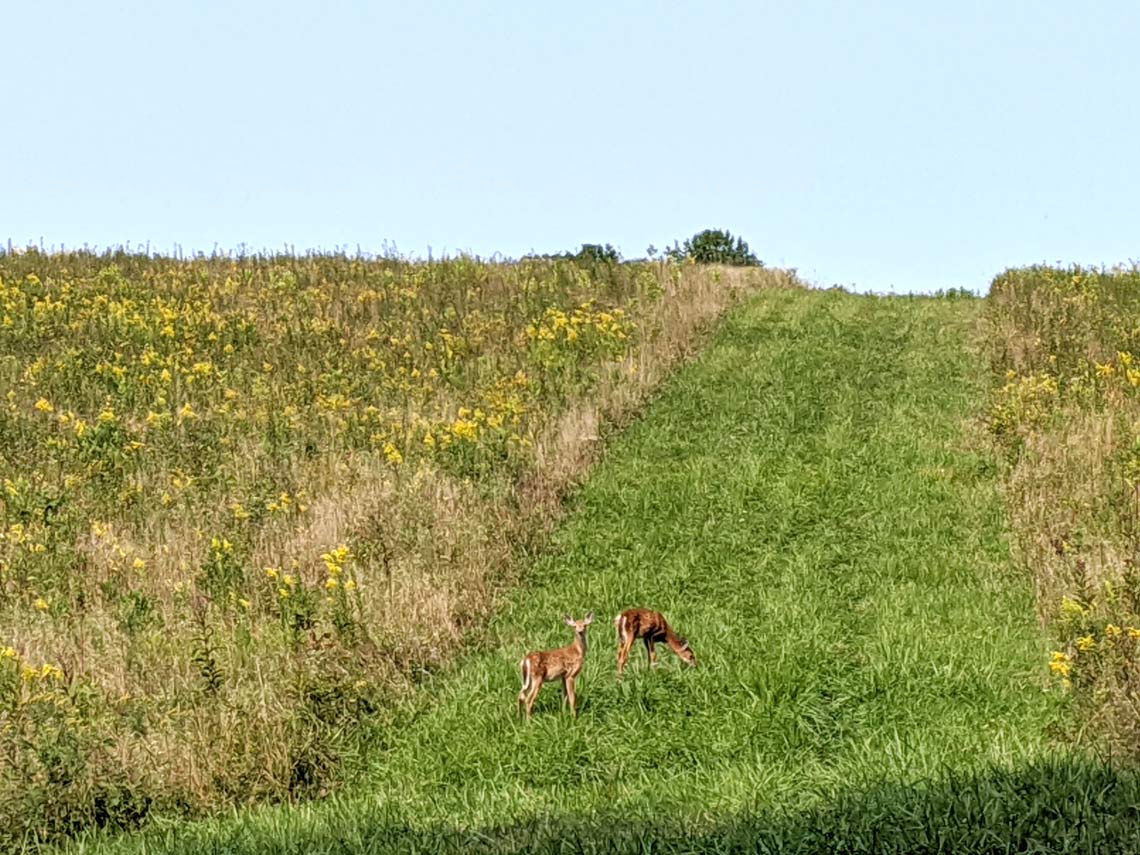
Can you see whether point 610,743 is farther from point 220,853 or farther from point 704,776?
point 220,853

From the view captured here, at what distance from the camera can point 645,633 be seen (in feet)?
33.1

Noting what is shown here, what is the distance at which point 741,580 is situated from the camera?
12.5 m

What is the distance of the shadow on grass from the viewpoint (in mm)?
6219

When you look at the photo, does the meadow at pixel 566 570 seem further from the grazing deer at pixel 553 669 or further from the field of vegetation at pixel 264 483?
the grazing deer at pixel 553 669

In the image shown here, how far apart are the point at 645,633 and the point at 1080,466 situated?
241 inches

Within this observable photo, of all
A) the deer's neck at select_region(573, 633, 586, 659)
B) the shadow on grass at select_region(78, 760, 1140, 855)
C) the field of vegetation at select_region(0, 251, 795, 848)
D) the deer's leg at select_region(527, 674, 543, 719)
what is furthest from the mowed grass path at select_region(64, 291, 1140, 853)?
the field of vegetation at select_region(0, 251, 795, 848)

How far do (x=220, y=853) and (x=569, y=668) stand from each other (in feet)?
9.75

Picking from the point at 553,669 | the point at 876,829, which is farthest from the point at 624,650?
the point at 876,829

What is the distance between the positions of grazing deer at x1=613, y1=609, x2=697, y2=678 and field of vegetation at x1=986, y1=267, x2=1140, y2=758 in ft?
7.93

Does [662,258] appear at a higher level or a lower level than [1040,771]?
higher

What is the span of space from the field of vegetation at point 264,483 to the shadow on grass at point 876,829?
1.86 m

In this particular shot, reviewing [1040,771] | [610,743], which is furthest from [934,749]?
[610,743]

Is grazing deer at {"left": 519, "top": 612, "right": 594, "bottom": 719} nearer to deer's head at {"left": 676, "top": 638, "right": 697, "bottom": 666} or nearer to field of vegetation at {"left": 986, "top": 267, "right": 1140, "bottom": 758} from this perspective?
deer's head at {"left": 676, "top": 638, "right": 697, "bottom": 666}

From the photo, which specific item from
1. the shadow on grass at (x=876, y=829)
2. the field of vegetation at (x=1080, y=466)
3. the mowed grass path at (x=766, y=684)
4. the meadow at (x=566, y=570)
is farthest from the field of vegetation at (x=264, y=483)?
the field of vegetation at (x=1080, y=466)
